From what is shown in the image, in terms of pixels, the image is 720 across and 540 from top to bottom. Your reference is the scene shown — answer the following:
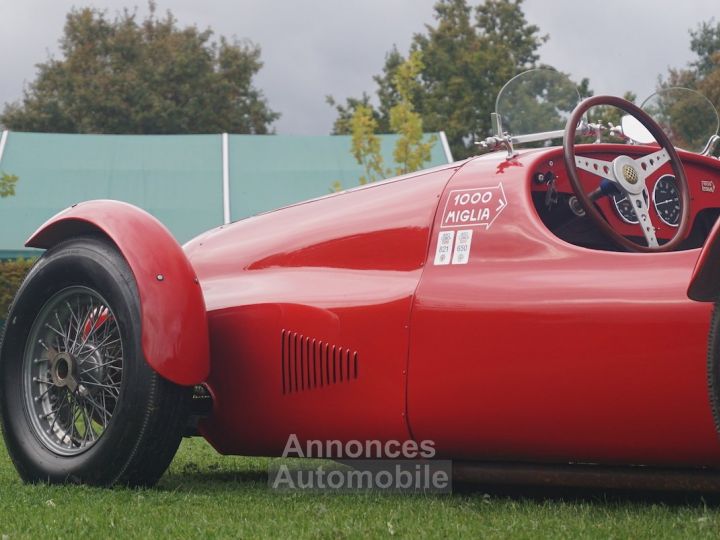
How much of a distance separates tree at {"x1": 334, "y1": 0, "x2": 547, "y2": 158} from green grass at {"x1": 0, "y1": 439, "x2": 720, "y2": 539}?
33911 mm

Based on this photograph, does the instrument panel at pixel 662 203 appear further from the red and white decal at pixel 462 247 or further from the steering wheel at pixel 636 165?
the red and white decal at pixel 462 247

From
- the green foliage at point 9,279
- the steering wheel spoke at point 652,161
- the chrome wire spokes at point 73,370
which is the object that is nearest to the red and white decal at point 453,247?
the steering wheel spoke at point 652,161

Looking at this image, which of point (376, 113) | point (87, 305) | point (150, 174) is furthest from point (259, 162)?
point (376, 113)

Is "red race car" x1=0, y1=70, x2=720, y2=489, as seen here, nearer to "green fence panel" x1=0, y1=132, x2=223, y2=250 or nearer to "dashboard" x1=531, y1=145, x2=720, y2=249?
"dashboard" x1=531, y1=145, x2=720, y2=249

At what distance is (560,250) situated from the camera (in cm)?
395

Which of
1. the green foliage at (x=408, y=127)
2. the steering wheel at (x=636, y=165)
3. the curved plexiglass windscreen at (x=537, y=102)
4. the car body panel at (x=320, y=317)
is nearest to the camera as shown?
the steering wheel at (x=636, y=165)

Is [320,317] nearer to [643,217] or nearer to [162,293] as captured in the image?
[162,293]

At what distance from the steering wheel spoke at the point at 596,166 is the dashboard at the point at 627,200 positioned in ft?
0.24

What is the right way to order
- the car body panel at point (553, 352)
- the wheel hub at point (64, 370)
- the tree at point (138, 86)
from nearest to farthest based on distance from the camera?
Answer: the car body panel at point (553, 352), the wheel hub at point (64, 370), the tree at point (138, 86)

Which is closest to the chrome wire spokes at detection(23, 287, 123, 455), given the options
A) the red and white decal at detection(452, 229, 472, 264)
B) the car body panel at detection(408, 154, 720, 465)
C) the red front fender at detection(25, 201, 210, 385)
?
the red front fender at detection(25, 201, 210, 385)

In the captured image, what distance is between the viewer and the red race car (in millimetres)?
3641

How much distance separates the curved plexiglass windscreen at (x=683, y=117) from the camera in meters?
4.79

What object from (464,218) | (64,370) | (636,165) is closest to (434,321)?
(464,218)

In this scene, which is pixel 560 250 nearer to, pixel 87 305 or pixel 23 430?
pixel 87 305
